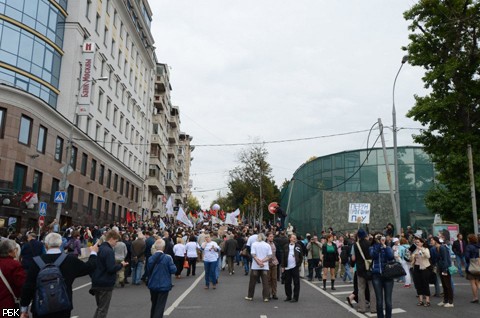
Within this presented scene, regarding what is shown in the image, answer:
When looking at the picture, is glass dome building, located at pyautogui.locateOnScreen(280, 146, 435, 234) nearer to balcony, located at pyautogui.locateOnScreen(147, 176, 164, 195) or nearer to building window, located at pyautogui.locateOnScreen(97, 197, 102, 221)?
building window, located at pyautogui.locateOnScreen(97, 197, 102, 221)

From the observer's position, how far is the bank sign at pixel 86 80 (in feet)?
98.7

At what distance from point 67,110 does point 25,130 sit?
5.76 m

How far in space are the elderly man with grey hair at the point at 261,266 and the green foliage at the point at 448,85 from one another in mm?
14766

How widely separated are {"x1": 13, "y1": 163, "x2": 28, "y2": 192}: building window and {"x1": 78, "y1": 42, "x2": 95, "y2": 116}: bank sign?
542 centimetres

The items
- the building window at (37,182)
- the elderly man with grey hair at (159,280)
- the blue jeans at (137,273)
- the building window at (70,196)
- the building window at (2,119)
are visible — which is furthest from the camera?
the building window at (70,196)

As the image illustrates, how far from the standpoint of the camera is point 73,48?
32.9 meters

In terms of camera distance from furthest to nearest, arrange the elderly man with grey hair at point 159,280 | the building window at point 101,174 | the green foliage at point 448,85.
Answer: the building window at point 101,174
the green foliage at point 448,85
the elderly man with grey hair at point 159,280

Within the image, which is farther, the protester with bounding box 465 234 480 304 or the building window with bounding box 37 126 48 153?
the building window with bounding box 37 126 48 153

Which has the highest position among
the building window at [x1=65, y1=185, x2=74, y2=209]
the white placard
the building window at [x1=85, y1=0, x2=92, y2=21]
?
the building window at [x1=85, y1=0, x2=92, y2=21]

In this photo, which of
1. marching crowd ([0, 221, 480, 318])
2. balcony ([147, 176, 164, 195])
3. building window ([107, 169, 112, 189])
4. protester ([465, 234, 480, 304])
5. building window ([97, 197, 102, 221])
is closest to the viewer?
marching crowd ([0, 221, 480, 318])

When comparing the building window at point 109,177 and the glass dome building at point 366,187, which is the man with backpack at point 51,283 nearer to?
the glass dome building at point 366,187

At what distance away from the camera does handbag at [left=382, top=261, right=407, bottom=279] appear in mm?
9062

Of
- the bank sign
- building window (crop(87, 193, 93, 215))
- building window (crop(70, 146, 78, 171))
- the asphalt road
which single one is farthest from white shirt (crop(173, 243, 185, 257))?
building window (crop(87, 193, 93, 215))

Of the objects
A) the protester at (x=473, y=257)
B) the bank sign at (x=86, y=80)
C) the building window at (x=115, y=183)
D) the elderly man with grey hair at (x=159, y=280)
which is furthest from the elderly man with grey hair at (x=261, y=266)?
the building window at (x=115, y=183)
